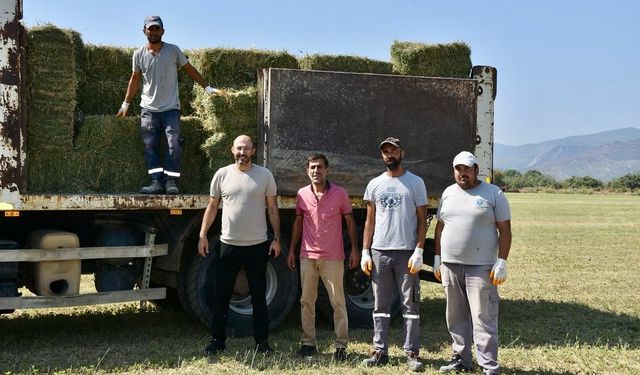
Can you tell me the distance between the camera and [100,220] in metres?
7.44

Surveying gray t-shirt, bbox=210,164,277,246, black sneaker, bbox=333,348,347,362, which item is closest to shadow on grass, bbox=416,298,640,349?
black sneaker, bbox=333,348,347,362

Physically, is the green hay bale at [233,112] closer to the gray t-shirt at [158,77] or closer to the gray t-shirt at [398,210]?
the gray t-shirt at [158,77]

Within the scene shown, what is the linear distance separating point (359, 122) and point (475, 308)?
2449 mm

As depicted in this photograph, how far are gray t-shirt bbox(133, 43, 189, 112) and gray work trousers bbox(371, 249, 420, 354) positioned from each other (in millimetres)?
2441

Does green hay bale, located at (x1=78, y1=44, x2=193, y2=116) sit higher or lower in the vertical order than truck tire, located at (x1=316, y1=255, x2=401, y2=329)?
higher

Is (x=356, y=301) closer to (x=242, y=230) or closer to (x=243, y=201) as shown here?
(x=242, y=230)

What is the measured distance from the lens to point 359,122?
7.87 meters

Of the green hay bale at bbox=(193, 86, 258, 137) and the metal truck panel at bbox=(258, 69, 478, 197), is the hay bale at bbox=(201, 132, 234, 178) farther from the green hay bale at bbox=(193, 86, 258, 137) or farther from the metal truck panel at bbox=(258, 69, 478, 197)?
the metal truck panel at bbox=(258, 69, 478, 197)

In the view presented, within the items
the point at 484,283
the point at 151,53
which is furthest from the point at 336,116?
the point at 484,283

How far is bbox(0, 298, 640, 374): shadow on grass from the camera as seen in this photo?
21.8 ft

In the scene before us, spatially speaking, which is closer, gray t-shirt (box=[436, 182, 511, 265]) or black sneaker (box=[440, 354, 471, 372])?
gray t-shirt (box=[436, 182, 511, 265])

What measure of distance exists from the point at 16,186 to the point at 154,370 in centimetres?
195

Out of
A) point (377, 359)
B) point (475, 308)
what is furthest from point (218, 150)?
point (475, 308)

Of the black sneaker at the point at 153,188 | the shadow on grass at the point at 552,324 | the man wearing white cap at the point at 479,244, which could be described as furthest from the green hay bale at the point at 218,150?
the shadow on grass at the point at 552,324
